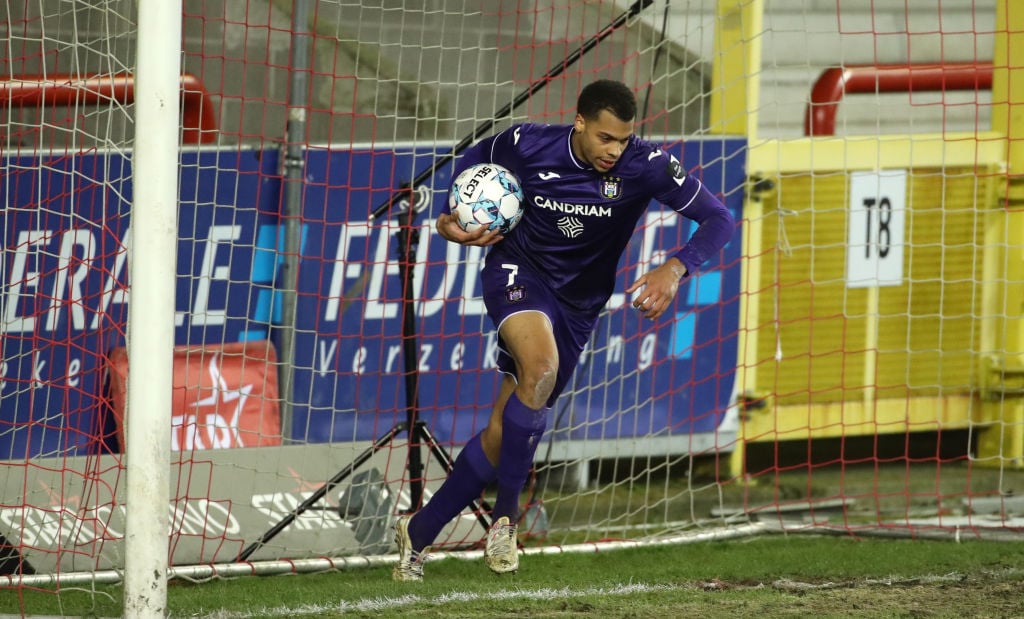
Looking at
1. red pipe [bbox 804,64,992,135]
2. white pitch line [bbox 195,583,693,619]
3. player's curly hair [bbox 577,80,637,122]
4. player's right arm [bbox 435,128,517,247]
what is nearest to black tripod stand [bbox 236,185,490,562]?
player's right arm [bbox 435,128,517,247]

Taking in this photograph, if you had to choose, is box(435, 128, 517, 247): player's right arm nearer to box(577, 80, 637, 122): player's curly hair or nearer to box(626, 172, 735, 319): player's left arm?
box(577, 80, 637, 122): player's curly hair

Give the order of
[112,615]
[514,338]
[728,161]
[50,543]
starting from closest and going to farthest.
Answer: [112,615] → [514,338] → [50,543] → [728,161]

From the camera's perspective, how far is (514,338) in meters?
4.80

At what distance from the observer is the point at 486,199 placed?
16.0ft

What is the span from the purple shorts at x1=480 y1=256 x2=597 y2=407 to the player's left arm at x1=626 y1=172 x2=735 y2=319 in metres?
0.26

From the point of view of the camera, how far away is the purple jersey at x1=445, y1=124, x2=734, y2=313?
5000 millimetres

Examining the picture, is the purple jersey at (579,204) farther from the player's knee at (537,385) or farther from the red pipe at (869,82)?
the red pipe at (869,82)

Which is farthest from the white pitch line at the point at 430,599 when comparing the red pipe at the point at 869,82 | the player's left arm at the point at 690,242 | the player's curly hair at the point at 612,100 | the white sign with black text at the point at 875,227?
the red pipe at the point at 869,82

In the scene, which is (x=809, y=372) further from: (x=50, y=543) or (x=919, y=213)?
(x=50, y=543)

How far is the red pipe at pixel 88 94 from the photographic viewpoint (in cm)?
548

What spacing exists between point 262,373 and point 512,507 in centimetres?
214

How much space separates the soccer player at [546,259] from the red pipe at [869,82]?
3.16 metres

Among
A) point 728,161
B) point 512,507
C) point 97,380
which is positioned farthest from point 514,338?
point 728,161

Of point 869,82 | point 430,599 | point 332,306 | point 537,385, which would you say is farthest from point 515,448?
point 869,82
